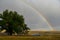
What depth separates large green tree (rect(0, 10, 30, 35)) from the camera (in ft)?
56.9

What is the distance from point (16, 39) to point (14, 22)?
6037 mm

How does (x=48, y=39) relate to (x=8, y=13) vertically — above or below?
below

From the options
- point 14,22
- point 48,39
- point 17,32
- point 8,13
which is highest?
point 8,13

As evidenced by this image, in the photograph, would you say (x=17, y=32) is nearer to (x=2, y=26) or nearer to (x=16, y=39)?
(x=2, y=26)

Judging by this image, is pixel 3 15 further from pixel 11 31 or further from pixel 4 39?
pixel 4 39

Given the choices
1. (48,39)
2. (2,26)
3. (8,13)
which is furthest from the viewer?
(8,13)

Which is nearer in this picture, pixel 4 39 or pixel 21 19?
pixel 4 39

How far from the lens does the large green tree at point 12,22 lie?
682 inches

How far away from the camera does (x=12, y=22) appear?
17438 mm

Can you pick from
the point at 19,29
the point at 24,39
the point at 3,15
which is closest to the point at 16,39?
the point at 24,39

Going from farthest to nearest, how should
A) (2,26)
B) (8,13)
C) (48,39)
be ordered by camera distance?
1. (8,13)
2. (2,26)
3. (48,39)

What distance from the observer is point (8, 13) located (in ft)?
61.1

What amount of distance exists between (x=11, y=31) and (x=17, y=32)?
27.7 inches

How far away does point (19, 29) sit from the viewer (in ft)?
57.0
